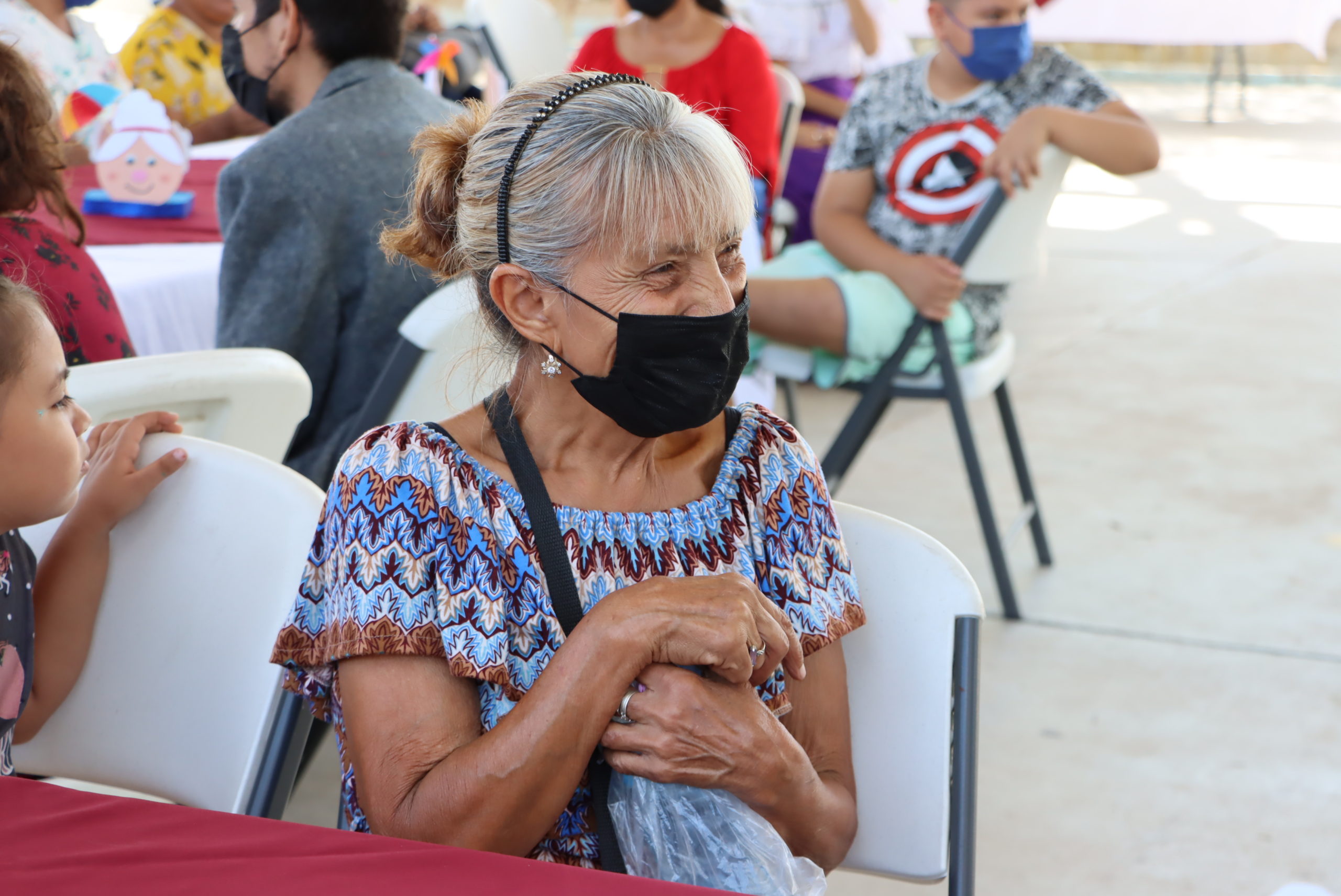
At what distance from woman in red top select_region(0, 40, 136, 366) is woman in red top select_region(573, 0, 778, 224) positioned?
2.33 meters

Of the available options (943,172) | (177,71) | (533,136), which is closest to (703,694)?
(533,136)

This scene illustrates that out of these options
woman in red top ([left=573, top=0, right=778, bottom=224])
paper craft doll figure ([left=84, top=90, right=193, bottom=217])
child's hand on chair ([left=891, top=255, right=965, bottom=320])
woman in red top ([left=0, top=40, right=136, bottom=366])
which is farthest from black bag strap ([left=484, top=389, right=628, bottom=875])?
woman in red top ([left=573, top=0, right=778, bottom=224])

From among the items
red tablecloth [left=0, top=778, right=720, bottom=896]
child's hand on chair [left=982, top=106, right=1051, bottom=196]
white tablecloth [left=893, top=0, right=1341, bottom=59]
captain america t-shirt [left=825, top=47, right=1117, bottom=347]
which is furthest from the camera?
white tablecloth [left=893, top=0, right=1341, bottom=59]

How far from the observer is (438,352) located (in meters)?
1.91

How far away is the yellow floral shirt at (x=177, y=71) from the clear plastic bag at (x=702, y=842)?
9.93 feet

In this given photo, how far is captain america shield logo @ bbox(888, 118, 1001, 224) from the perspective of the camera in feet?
9.72

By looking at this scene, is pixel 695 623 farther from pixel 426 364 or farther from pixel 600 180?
pixel 426 364

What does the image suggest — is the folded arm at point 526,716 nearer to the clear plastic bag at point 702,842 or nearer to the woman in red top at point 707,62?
the clear plastic bag at point 702,842

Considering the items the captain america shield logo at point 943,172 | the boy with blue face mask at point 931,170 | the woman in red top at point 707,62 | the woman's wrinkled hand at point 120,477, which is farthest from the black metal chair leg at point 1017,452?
the woman's wrinkled hand at point 120,477

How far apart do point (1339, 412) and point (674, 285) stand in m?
3.79

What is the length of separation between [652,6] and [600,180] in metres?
3.08

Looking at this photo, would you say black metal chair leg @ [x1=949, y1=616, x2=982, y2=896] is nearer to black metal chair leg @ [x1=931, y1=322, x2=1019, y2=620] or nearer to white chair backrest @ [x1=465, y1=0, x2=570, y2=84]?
black metal chair leg @ [x1=931, y1=322, x2=1019, y2=620]

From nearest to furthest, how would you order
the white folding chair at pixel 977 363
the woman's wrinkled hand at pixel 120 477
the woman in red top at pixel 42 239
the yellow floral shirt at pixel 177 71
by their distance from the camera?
the woman's wrinkled hand at pixel 120 477 < the woman in red top at pixel 42 239 < the white folding chair at pixel 977 363 < the yellow floral shirt at pixel 177 71

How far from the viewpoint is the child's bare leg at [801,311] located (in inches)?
112
